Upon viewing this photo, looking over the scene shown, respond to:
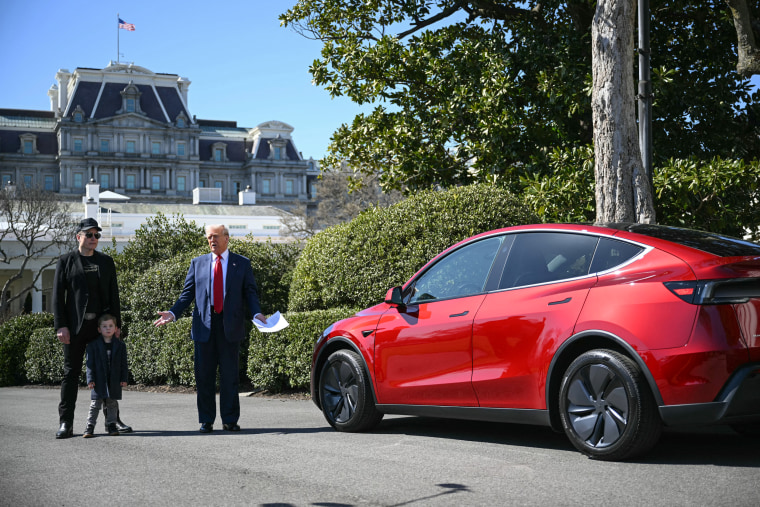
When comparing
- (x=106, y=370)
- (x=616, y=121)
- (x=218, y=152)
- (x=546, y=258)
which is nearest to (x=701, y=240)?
(x=546, y=258)

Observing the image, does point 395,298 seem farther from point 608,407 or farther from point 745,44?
point 745,44


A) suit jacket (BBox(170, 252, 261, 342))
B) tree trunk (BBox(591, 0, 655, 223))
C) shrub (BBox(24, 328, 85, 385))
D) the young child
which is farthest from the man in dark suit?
shrub (BBox(24, 328, 85, 385))

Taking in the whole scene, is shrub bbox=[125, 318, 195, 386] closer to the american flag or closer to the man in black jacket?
the man in black jacket

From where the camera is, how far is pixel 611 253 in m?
5.66

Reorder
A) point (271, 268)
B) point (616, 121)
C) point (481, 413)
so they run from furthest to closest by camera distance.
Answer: point (271, 268) → point (616, 121) → point (481, 413)

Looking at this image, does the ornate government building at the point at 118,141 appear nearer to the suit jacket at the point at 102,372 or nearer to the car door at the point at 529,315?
the suit jacket at the point at 102,372

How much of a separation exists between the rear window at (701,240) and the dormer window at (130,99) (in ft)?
357

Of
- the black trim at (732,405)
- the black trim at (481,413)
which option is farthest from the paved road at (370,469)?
the black trim at (732,405)

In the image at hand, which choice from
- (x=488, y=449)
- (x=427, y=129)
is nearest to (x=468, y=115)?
(x=427, y=129)

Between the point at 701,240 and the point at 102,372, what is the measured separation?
17.1 feet

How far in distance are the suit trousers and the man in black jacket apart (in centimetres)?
81

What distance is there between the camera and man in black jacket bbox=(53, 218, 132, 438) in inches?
301

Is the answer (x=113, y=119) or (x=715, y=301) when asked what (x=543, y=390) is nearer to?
(x=715, y=301)

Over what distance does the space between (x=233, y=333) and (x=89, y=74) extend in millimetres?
107890
